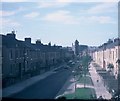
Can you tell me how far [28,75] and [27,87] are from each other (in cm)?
1093

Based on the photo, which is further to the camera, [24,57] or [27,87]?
[24,57]

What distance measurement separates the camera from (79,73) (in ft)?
161

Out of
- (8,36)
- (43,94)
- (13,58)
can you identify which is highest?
(8,36)

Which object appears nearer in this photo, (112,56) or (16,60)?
(16,60)

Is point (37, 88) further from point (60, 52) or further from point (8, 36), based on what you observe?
point (60, 52)

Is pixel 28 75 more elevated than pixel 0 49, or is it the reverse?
pixel 0 49

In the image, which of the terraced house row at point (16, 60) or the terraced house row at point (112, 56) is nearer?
the terraced house row at point (16, 60)

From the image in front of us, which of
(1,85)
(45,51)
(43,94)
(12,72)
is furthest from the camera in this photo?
(45,51)

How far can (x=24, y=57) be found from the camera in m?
47.0

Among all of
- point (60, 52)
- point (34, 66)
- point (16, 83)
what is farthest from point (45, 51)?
point (16, 83)

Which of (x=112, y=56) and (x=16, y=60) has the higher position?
(x=112, y=56)

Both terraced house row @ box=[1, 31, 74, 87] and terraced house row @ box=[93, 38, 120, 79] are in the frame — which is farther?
terraced house row @ box=[93, 38, 120, 79]

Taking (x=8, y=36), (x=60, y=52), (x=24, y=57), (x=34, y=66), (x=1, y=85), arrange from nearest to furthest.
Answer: (x=1, y=85)
(x=8, y=36)
(x=24, y=57)
(x=34, y=66)
(x=60, y=52)

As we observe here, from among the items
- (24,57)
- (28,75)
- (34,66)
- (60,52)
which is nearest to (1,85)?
(28,75)
